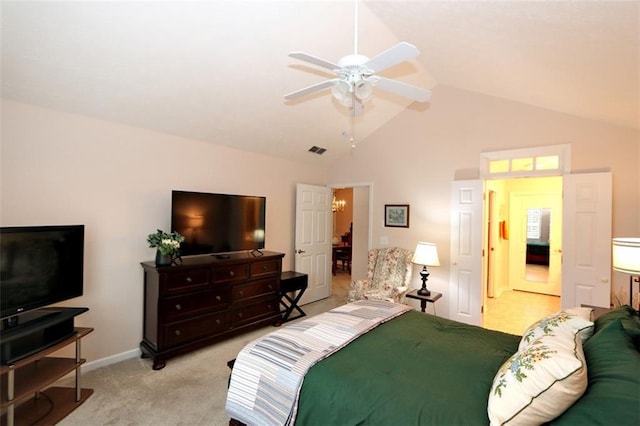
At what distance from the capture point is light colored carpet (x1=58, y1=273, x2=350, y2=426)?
2.25 metres

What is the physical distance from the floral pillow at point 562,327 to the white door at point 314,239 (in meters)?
3.69

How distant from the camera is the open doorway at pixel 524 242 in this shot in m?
5.66

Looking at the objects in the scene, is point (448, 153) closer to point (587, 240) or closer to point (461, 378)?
point (587, 240)

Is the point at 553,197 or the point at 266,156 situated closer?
the point at 266,156

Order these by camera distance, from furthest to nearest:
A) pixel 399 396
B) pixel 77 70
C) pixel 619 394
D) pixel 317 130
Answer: pixel 317 130, pixel 77 70, pixel 399 396, pixel 619 394

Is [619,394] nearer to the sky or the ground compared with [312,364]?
nearer to the sky

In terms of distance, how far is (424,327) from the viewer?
7.43 ft

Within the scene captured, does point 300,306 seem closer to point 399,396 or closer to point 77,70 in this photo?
point 399,396

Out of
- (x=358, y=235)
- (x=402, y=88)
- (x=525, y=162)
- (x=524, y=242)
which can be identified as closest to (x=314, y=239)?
(x=358, y=235)

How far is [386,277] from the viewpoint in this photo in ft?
14.9

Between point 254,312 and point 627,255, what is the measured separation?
3558mm

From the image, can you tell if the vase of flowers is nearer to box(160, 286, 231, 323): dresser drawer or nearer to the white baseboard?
box(160, 286, 231, 323): dresser drawer

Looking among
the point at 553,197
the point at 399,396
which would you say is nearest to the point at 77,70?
the point at 399,396

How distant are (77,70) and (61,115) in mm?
556
